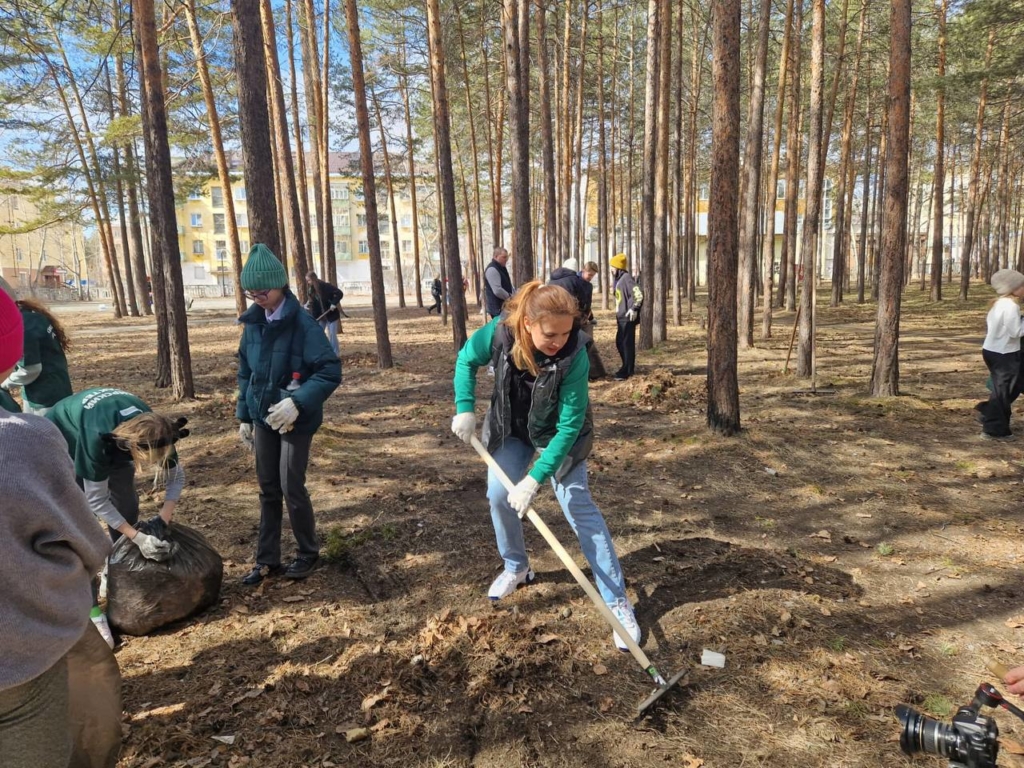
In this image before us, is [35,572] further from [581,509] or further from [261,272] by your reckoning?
[261,272]

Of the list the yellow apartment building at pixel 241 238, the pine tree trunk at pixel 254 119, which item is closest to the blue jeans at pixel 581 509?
the pine tree trunk at pixel 254 119

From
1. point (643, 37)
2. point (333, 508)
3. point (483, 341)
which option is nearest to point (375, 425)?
point (333, 508)

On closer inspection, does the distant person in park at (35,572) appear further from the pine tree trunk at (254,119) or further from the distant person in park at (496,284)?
the distant person in park at (496,284)

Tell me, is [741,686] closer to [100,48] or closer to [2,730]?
[2,730]

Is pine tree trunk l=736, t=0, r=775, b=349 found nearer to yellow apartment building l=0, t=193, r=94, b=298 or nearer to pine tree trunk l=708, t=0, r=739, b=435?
pine tree trunk l=708, t=0, r=739, b=435

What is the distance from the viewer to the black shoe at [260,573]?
4090 mm

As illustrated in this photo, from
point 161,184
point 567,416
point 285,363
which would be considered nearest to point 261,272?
point 285,363

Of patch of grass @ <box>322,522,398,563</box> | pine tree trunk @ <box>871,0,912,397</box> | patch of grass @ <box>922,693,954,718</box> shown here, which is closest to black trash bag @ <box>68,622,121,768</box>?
patch of grass @ <box>322,522,398,563</box>

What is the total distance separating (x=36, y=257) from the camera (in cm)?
9231

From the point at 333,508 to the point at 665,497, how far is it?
10.0 feet

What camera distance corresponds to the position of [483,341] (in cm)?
344

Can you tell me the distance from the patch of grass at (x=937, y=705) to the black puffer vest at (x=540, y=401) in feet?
6.70

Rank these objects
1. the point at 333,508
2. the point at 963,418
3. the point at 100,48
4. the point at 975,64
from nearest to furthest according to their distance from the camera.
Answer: the point at 333,508 < the point at 963,418 < the point at 100,48 < the point at 975,64

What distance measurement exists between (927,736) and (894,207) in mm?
7970
